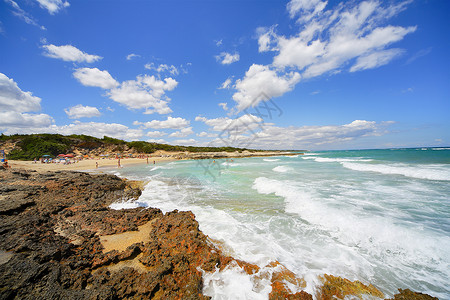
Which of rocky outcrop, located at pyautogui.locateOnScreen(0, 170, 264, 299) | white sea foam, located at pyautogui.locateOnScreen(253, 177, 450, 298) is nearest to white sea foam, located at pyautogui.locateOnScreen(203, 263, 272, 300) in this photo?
rocky outcrop, located at pyautogui.locateOnScreen(0, 170, 264, 299)

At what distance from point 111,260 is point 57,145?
197ft

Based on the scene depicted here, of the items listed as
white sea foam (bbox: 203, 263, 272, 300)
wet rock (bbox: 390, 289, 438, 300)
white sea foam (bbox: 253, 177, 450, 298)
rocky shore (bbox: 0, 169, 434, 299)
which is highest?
rocky shore (bbox: 0, 169, 434, 299)

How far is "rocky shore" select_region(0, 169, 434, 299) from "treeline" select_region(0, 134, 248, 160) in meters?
50.4

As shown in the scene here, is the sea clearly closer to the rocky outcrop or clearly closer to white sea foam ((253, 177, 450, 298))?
white sea foam ((253, 177, 450, 298))

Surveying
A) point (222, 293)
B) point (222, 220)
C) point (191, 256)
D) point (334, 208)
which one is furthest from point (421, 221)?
point (191, 256)

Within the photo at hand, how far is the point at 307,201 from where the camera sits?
26.2ft

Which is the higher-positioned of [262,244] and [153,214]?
[153,214]

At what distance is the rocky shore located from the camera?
2535 mm

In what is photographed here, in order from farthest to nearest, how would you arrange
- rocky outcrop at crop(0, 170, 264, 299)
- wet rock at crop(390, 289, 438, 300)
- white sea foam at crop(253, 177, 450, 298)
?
white sea foam at crop(253, 177, 450, 298), wet rock at crop(390, 289, 438, 300), rocky outcrop at crop(0, 170, 264, 299)

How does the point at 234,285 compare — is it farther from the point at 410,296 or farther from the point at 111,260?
the point at 410,296

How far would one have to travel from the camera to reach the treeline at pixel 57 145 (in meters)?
39.2

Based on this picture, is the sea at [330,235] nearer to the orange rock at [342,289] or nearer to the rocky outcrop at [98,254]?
the orange rock at [342,289]

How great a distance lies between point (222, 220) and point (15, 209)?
259 inches

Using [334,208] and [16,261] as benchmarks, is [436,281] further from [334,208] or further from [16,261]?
[16,261]
